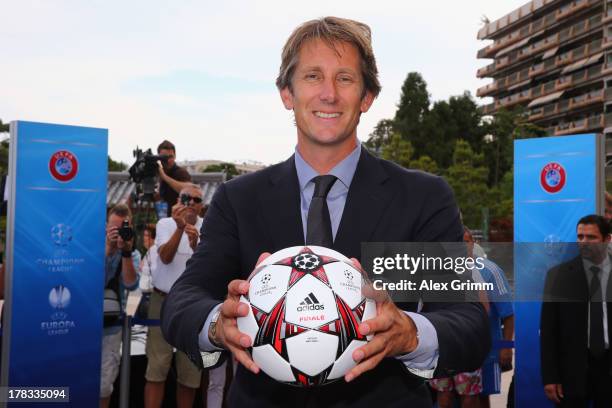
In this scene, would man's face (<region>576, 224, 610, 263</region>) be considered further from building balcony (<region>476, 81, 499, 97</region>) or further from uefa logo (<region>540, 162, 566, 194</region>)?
building balcony (<region>476, 81, 499, 97</region>)

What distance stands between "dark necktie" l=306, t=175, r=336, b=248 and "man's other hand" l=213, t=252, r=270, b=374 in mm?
399

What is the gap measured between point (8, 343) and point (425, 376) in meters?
5.45

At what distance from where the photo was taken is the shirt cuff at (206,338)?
7.20 feet

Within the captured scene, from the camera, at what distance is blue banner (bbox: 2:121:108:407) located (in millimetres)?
6504

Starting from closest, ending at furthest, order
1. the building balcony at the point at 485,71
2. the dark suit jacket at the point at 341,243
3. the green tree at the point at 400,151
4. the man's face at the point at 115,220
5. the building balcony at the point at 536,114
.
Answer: the dark suit jacket at the point at 341,243
the man's face at the point at 115,220
the green tree at the point at 400,151
the building balcony at the point at 536,114
the building balcony at the point at 485,71

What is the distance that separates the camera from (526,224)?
771 cm

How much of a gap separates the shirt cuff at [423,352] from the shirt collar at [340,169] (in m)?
0.65

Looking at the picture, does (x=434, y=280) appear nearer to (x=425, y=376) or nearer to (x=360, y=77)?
(x=425, y=376)

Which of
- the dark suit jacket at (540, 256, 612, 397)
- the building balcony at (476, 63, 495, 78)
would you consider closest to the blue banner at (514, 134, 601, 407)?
the dark suit jacket at (540, 256, 612, 397)

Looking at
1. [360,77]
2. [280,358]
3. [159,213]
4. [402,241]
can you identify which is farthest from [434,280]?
[159,213]

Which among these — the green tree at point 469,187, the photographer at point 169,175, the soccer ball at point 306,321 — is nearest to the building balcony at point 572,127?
the green tree at point 469,187

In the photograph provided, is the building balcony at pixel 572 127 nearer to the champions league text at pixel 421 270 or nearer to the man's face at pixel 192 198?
the man's face at pixel 192 198

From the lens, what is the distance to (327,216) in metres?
2.40

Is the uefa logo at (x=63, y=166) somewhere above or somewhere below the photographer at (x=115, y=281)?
above
